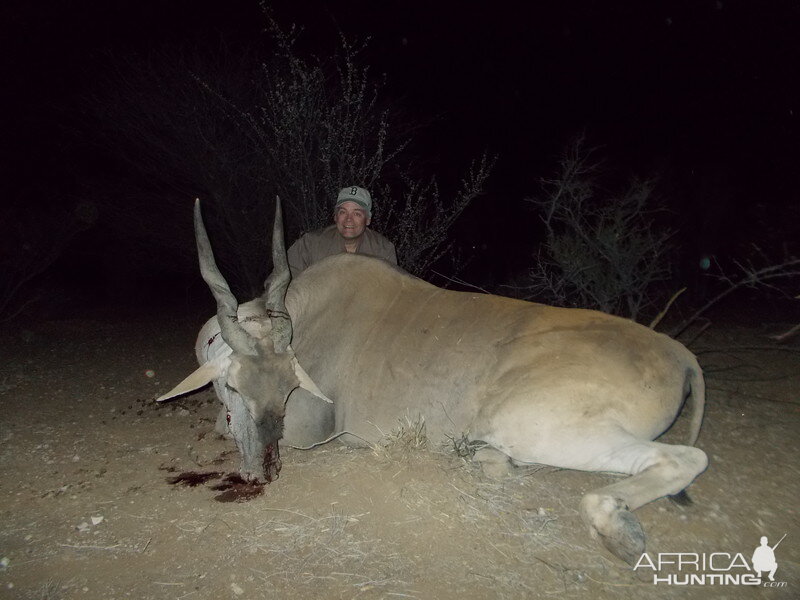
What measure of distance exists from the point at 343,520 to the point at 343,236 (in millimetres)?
2948

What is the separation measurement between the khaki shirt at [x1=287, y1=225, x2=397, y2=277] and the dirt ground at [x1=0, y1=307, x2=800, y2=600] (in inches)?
66.1

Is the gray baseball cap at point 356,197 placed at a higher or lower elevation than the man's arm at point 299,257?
higher

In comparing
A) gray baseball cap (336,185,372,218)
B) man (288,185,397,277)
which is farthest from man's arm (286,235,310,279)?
gray baseball cap (336,185,372,218)

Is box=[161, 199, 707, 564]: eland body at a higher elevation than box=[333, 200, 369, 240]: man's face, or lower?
lower

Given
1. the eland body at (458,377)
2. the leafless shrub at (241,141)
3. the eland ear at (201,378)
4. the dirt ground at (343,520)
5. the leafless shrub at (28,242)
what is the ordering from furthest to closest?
1. the leafless shrub at (28,242)
2. the leafless shrub at (241,141)
3. the eland ear at (201,378)
4. the eland body at (458,377)
5. the dirt ground at (343,520)

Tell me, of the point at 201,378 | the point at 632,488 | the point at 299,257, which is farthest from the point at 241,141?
the point at 632,488

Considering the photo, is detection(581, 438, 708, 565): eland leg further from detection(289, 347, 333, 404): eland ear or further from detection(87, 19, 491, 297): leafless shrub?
detection(87, 19, 491, 297): leafless shrub

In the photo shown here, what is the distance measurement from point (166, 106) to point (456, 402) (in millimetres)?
7538

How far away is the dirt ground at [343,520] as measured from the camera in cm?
231

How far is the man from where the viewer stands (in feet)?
16.4

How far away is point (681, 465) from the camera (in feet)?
8.30

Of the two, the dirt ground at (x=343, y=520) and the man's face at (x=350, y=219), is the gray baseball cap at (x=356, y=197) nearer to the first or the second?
the man's face at (x=350, y=219)

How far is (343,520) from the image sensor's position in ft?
8.82

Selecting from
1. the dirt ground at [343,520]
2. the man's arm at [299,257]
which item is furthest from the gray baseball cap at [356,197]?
the dirt ground at [343,520]
